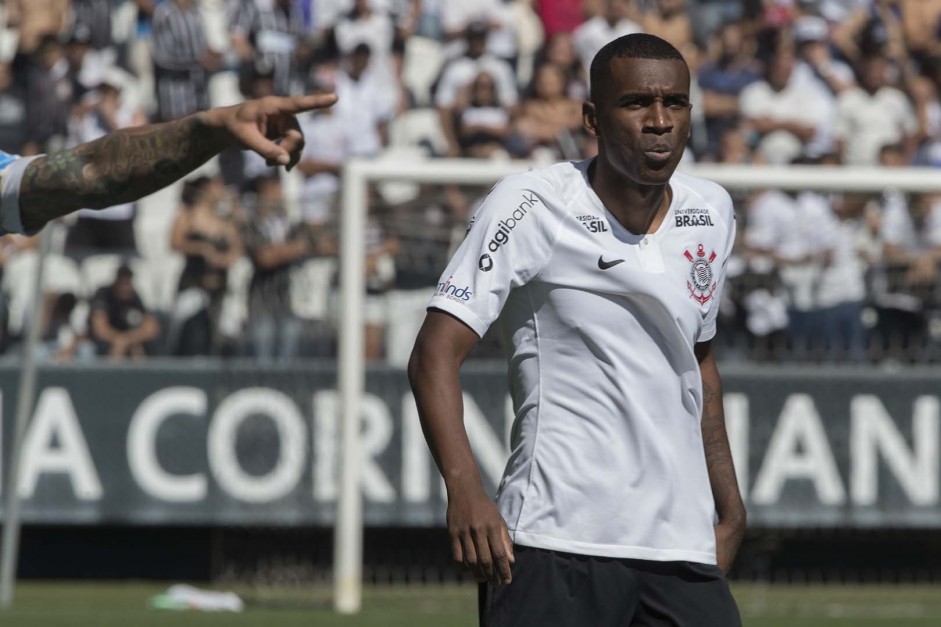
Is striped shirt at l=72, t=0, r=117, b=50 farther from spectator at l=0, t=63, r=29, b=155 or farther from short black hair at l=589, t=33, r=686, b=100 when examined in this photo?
short black hair at l=589, t=33, r=686, b=100

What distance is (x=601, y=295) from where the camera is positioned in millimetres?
3709

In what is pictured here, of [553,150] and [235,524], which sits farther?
[553,150]

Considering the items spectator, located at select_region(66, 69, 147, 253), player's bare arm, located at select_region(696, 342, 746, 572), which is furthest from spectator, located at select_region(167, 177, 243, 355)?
player's bare arm, located at select_region(696, 342, 746, 572)

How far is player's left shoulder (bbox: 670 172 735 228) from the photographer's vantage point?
12.8 ft

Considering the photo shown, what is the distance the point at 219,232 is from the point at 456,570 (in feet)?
8.04

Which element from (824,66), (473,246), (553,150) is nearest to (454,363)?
(473,246)

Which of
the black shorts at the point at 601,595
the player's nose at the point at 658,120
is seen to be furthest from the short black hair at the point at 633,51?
the black shorts at the point at 601,595

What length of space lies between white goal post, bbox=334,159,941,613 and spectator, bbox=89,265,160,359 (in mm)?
1241

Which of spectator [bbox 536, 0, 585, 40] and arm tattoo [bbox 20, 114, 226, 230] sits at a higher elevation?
spectator [bbox 536, 0, 585, 40]

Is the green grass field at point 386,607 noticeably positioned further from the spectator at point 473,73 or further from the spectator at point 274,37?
the spectator at point 274,37

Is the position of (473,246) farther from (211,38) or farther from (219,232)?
(211,38)

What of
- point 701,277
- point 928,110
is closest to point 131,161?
point 701,277

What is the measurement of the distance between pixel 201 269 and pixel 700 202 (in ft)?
21.0

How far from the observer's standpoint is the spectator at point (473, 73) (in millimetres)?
13133
